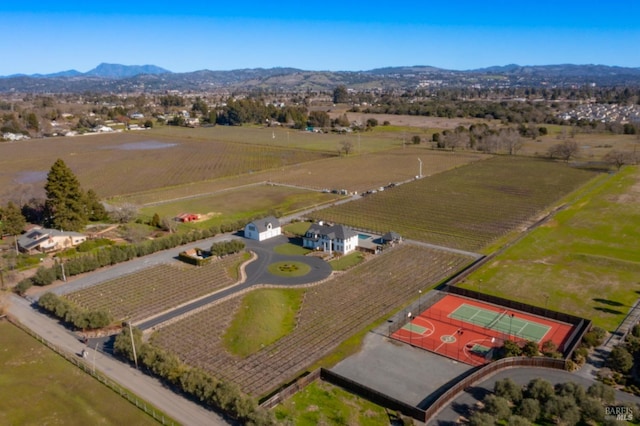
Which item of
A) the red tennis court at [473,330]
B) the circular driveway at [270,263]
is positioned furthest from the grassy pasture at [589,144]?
the circular driveway at [270,263]

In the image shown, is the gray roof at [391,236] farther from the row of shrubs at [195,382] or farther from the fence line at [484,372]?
the row of shrubs at [195,382]

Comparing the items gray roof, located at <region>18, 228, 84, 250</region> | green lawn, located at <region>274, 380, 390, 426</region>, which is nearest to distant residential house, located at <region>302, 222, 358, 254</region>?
green lawn, located at <region>274, 380, 390, 426</region>

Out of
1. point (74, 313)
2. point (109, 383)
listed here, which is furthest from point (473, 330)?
point (74, 313)

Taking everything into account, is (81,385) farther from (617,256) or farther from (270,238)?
(617,256)

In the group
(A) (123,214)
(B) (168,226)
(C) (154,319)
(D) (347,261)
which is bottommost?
(C) (154,319)

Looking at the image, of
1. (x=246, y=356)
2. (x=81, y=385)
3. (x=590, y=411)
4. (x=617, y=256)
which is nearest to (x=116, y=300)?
(x=81, y=385)

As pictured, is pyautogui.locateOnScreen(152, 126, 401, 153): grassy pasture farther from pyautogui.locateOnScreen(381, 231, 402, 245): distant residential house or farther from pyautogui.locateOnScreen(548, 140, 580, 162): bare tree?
pyautogui.locateOnScreen(381, 231, 402, 245): distant residential house

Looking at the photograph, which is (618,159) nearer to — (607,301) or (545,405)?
(607,301)

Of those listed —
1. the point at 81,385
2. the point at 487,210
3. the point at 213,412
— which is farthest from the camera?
the point at 487,210
